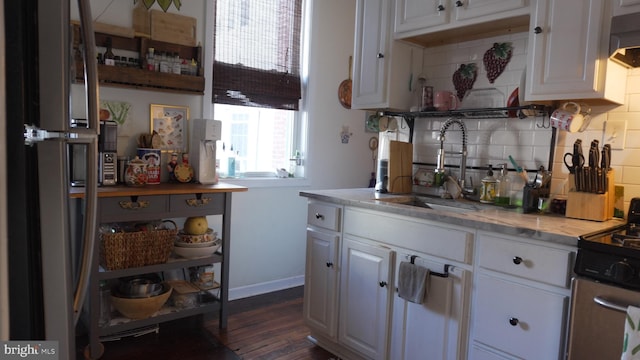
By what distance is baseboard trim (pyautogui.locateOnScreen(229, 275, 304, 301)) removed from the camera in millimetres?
3357

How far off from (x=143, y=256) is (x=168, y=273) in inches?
21.1

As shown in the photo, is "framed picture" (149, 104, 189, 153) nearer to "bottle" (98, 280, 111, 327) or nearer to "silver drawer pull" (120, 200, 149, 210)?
"silver drawer pull" (120, 200, 149, 210)

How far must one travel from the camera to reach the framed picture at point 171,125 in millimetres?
2871

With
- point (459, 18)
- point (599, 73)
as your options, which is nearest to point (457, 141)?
point (459, 18)

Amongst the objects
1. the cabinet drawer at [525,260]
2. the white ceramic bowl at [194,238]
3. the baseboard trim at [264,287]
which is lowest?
the baseboard trim at [264,287]

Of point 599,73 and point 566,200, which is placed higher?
point 599,73

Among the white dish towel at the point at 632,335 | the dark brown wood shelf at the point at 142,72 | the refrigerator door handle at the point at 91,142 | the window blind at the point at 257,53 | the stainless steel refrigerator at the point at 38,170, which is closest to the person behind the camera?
the stainless steel refrigerator at the point at 38,170

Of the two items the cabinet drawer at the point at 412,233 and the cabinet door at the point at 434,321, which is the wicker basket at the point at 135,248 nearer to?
the cabinet drawer at the point at 412,233

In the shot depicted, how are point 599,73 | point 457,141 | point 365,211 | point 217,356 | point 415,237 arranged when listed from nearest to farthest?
point 599,73 → point 415,237 → point 365,211 → point 217,356 → point 457,141

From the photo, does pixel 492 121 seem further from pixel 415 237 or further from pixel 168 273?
pixel 168 273

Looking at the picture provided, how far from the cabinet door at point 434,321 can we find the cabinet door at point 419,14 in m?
1.28

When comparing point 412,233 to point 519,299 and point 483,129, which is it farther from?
point 483,129

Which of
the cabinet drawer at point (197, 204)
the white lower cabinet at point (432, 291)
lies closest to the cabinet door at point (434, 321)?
the white lower cabinet at point (432, 291)

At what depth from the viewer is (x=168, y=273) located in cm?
299
